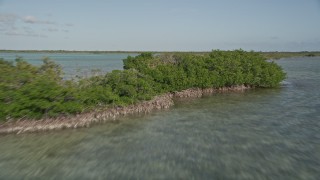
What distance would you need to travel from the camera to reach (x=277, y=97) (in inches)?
826

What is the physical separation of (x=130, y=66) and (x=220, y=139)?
472 inches

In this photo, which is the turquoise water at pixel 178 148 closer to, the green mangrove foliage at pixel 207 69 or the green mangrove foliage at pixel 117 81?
the green mangrove foliage at pixel 117 81

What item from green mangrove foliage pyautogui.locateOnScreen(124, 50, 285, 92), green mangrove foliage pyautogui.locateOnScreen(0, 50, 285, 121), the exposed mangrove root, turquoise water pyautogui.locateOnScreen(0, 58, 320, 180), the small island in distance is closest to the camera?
turquoise water pyautogui.locateOnScreen(0, 58, 320, 180)

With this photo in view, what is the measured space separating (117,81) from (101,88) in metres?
1.31

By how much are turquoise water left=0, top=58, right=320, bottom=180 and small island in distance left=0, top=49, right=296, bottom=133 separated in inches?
33.3

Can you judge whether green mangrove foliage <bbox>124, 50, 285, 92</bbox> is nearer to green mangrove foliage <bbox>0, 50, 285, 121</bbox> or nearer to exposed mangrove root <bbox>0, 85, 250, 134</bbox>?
green mangrove foliage <bbox>0, 50, 285, 121</bbox>

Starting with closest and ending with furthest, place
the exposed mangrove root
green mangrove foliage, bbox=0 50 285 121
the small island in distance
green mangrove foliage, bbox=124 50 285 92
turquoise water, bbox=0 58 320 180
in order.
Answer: turquoise water, bbox=0 58 320 180, the exposed mangrove root, the small island in distance, green mangrove foliage, bbox=0 50 285 121, green mangrove foliage, bbox=124 50 285 92

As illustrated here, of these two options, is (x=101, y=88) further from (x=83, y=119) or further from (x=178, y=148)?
(x=178, y=148)

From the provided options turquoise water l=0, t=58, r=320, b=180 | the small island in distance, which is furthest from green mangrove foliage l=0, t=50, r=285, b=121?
turquoise water l=0, t=58, r=320, b=180

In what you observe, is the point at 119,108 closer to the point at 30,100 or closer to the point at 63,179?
the point at 30,100

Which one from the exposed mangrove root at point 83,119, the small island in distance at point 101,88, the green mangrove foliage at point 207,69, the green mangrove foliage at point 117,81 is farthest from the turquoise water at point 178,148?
the green mangrove foliage at point 207,69

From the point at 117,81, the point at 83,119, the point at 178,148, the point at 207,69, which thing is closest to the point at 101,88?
the point at 117,81

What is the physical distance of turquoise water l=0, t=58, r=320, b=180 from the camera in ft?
28.0

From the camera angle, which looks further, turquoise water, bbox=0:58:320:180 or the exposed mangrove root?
the exposed mangrove root
